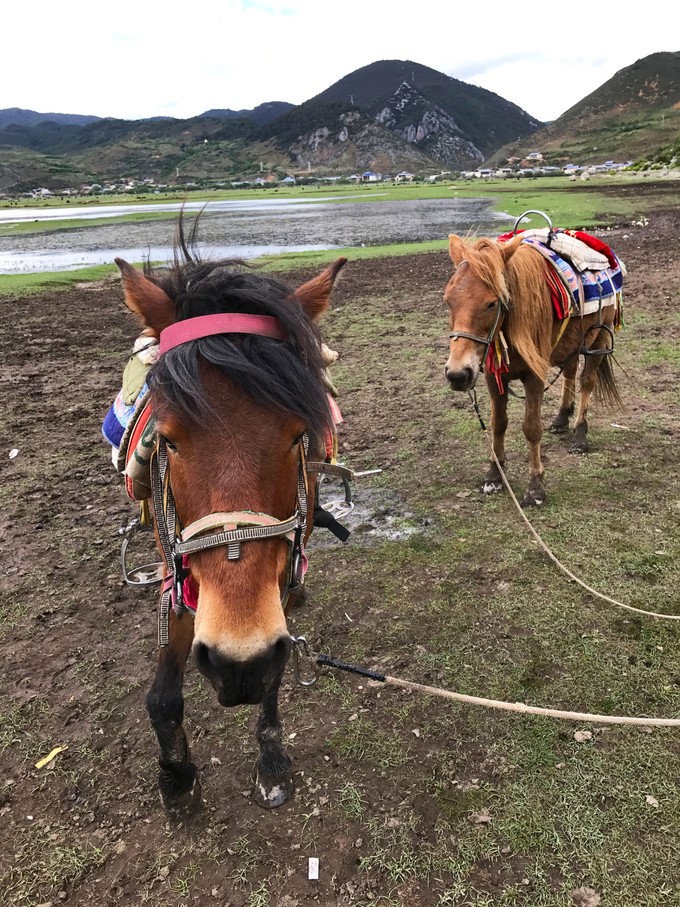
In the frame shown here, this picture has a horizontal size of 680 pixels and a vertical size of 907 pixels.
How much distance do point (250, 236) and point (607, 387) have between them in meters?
29.6

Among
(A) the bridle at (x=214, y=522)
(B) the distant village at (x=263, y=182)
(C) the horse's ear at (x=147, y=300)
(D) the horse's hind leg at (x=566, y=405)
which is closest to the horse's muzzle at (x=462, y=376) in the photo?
(A) the bridle at (x=214, y=522)

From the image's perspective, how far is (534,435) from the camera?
17.6 feet

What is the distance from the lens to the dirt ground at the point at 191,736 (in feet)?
7.94

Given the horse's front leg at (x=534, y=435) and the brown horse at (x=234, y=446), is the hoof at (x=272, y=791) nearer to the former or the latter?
the brown horse at (x=234, y=446)

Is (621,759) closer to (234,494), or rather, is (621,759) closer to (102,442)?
(234,494)

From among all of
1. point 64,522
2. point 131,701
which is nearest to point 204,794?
point 131,701

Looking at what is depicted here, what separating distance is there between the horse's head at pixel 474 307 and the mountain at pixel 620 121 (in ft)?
415

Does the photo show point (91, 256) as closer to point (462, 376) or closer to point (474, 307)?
point (474, 307)

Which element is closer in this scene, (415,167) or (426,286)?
(426,286)

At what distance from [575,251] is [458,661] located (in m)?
4.53

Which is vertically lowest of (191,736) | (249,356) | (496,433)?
(191,736)

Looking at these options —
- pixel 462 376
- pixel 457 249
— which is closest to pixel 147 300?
pixel 462 376

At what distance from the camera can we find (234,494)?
171 cm

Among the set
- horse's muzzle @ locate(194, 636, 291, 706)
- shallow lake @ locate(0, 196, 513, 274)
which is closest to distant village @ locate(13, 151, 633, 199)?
shallow lake @ locate(0, 196, 513, 274)
